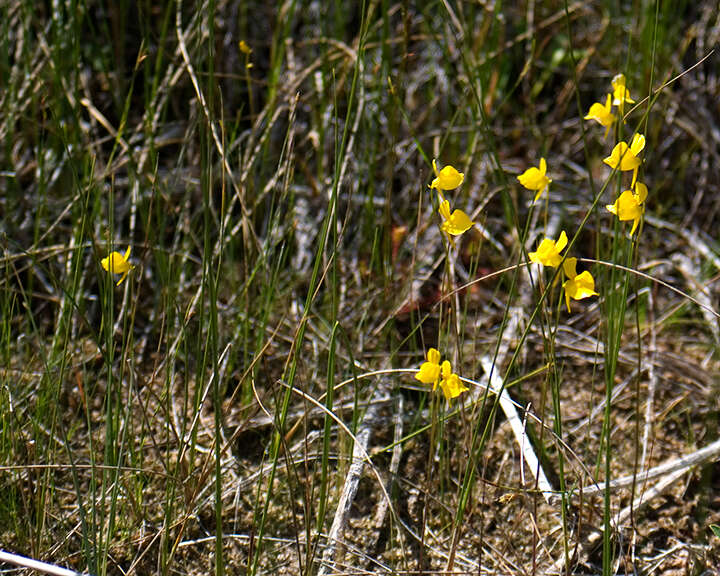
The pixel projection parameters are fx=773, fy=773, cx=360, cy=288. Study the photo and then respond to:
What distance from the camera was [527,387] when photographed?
1.58 meters

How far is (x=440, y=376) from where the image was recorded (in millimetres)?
979

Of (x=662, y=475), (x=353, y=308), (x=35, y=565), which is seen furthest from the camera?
(x=353, y=308)

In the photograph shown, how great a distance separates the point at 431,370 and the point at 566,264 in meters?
0.22

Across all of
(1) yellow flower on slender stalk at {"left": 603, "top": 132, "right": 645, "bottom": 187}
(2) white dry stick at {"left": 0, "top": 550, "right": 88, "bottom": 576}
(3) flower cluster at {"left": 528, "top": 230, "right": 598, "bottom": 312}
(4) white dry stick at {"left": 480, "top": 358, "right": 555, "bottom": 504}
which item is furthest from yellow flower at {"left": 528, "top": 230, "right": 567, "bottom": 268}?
(2) white dry stick at {"left": 0, "top": 550, "right": 88, "bottom": 576}

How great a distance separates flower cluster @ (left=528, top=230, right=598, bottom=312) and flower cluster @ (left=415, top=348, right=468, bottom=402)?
165 millimetres

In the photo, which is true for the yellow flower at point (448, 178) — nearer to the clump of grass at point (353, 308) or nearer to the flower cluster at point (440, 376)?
the clump of grass at point (353, 308)

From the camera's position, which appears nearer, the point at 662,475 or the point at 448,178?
the point at 448,178

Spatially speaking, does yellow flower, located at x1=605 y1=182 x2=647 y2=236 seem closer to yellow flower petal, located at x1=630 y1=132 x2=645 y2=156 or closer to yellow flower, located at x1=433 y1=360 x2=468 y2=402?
yellow flower petal, located at x1=630 y1=132 x2=645 y2=156

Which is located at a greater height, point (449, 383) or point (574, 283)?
point (574, 283)

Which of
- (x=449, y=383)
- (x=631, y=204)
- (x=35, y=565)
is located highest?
(x=631, y=204)

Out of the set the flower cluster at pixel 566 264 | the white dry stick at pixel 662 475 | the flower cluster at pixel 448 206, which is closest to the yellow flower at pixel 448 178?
the flower cluster at pixel 448 206

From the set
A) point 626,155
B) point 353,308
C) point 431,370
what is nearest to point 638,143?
point 626,155

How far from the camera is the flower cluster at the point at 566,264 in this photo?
0.93 meters

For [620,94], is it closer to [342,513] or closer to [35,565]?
[342,513]
